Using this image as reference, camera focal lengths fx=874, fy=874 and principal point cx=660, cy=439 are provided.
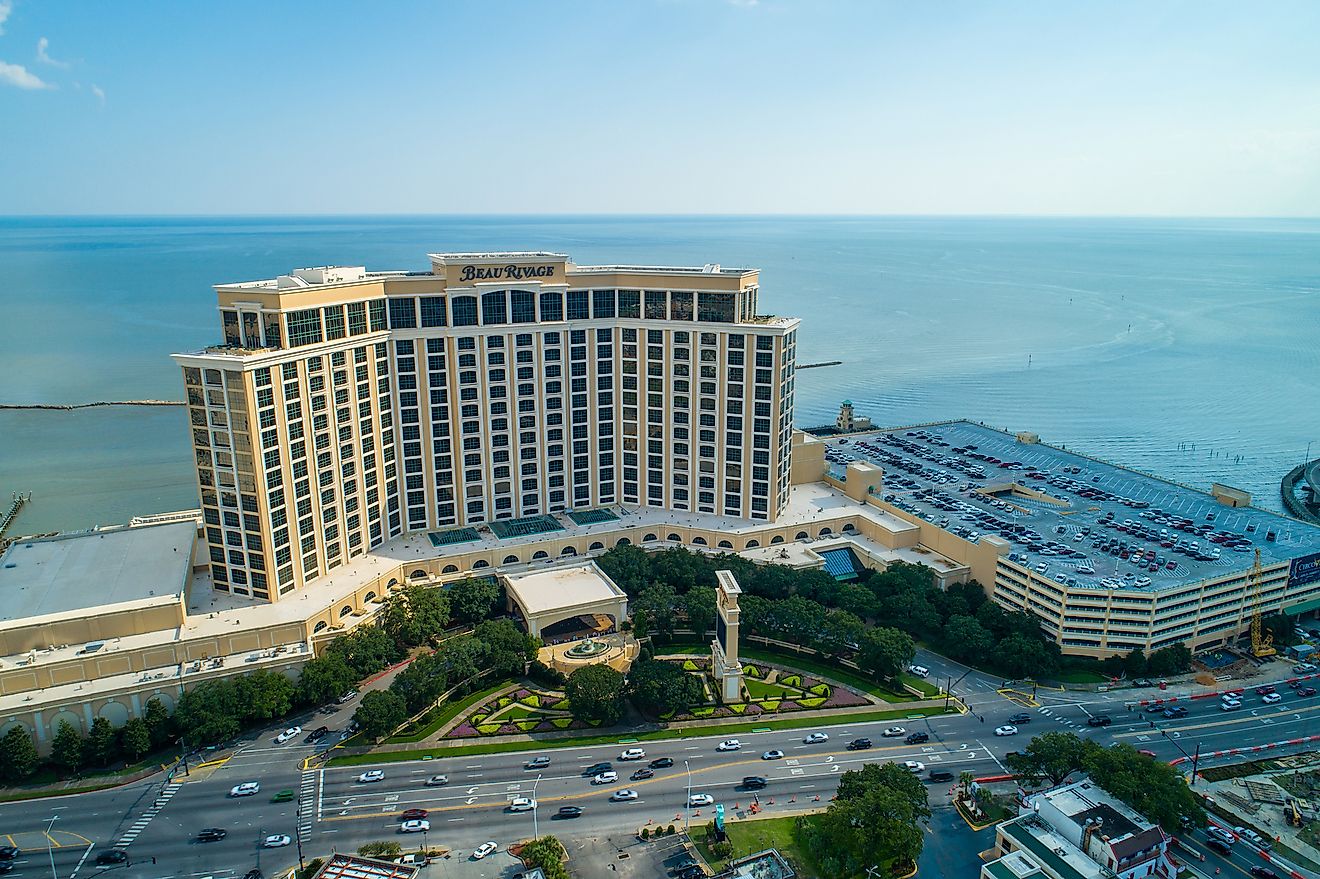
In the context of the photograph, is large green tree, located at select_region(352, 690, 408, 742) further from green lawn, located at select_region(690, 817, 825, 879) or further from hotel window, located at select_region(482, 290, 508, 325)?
hotel window, located at select_region(482, 290, 508, 325)

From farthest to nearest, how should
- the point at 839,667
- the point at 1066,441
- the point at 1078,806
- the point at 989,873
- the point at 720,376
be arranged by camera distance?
the point at 1066,441 < the point at 720,376 < the point at 839,667 < the point at 1078,806 < the point at 989,873

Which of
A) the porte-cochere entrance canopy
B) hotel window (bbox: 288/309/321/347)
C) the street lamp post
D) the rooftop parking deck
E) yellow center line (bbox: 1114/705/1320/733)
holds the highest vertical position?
hotel window (bbox: 288/309/321/347)

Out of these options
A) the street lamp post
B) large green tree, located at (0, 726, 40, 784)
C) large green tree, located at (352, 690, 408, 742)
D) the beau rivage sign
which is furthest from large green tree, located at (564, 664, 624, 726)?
the beau rivage sign

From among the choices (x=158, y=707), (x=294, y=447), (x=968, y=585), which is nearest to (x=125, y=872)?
(x=158, y=707)

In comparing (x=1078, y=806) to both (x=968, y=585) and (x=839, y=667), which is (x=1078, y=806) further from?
(x=968, y=585)

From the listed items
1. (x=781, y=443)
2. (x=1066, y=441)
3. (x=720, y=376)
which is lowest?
(x=1066, y=441)

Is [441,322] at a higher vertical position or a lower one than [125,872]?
higher
